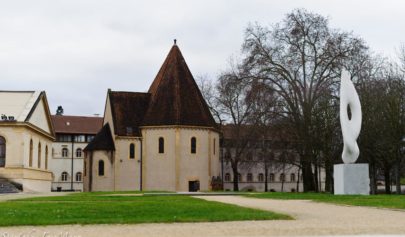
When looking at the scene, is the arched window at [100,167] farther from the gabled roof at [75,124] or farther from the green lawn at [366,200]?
the green lawn at [366,200]

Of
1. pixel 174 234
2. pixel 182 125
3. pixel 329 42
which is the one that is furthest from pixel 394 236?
pixel 182 125

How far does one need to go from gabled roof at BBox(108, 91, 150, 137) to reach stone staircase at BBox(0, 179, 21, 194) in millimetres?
14702

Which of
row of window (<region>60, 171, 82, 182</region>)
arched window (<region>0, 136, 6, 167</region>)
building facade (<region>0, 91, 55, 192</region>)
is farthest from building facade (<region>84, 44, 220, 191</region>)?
row of window (<region>60, 171, 82, 182</region>)

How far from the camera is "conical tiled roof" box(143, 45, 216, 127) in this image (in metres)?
57.1

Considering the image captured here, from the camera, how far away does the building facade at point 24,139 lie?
47.2 meters

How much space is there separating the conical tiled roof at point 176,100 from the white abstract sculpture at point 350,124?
25.9 m

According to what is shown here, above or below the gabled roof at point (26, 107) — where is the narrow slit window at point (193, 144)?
below

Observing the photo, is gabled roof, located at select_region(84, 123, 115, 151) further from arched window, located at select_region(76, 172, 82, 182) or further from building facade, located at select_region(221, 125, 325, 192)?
arched window, located at select_region(76, 172, 82, 182)

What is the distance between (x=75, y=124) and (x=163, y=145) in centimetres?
3823

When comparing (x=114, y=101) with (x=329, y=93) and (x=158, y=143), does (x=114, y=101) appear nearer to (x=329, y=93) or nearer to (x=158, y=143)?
(x=158, y=143)

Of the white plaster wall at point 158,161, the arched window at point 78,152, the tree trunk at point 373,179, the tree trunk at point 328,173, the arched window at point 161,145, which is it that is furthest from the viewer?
the arched window at point 78,152

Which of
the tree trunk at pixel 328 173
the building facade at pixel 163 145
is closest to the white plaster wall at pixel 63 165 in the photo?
the building facade at pixel 163 145

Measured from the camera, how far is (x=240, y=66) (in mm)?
51344

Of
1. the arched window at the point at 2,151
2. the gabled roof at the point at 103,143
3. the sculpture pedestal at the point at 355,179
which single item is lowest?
the sculpture pedestal at the point at 355,179
